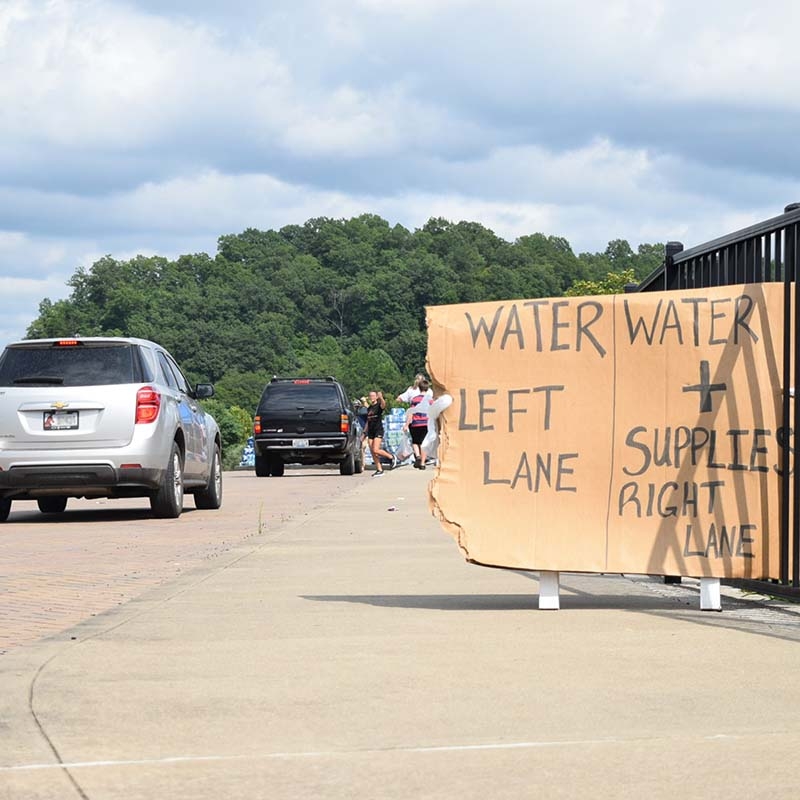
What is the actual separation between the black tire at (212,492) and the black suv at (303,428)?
13403mm

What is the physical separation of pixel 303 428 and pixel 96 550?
20.8 m

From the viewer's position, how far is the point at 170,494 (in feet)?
57.9

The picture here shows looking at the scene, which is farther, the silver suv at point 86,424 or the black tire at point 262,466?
the black tire at point 262,466

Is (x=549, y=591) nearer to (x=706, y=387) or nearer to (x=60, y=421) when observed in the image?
(x=706, y=387)

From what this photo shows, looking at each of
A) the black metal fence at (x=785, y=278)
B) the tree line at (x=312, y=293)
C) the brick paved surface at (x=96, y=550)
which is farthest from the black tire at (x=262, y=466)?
the tree line at (x=312, y=293)

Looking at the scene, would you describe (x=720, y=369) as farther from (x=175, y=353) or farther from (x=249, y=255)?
(x=249, y=255)

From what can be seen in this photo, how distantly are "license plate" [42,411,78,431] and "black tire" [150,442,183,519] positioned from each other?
1050mm

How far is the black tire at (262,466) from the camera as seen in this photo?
34472mm

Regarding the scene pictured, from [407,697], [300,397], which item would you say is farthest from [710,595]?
[300,397]

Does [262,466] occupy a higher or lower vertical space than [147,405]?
lower

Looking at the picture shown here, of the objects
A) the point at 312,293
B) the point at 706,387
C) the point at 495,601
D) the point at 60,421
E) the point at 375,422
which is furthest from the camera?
the point at 312,293

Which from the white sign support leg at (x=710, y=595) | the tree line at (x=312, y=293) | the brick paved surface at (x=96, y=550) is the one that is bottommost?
the brick paved surface at (x=96, y=550)

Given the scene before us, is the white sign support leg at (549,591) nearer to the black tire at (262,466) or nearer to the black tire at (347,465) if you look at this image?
the black tire at (347,465)

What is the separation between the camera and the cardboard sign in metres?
8.18
